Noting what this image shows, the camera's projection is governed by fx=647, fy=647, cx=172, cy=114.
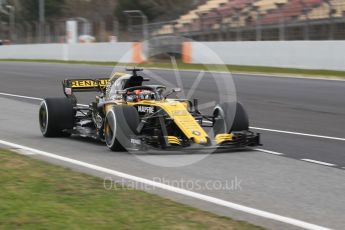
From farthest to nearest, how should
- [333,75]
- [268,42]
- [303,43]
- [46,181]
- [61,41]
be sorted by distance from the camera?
[61,41], [268,42], [303,43], [333,75], [46,181]

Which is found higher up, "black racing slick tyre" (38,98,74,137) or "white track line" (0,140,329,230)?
"black racing slick tyre" (38,98,74,137)

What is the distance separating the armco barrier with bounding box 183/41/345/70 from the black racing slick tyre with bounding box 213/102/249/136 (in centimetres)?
1169

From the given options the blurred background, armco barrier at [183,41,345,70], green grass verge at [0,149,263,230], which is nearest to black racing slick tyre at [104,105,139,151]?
green grass verge at [0,149,263,230]

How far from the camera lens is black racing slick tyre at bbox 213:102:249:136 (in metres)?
9.09

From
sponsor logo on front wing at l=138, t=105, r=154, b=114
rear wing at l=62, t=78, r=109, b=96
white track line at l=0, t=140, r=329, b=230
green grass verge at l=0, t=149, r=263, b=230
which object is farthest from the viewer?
rear wing at l=62, t=78, r=109, b=96

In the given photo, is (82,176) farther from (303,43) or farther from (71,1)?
(71,1)

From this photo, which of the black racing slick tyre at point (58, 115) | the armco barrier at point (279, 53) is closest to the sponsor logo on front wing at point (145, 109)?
the black racing slick tyre at point (58, 115)

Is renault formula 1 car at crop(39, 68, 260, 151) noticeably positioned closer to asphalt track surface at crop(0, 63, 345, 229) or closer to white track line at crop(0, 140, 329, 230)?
asphalt track surface at crop(0, 63, 345, 229)

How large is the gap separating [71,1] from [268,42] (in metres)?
51.6

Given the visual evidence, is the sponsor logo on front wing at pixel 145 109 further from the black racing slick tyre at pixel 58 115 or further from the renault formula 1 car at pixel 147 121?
the black racing slick tyre at pixel 58 115

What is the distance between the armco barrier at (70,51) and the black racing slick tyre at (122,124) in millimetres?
22328

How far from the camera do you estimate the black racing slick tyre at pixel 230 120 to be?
9.09 m

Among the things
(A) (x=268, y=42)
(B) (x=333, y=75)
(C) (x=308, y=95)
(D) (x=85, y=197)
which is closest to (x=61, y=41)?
(A) (x=268, y=42)

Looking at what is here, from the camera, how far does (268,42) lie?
2617 cm
